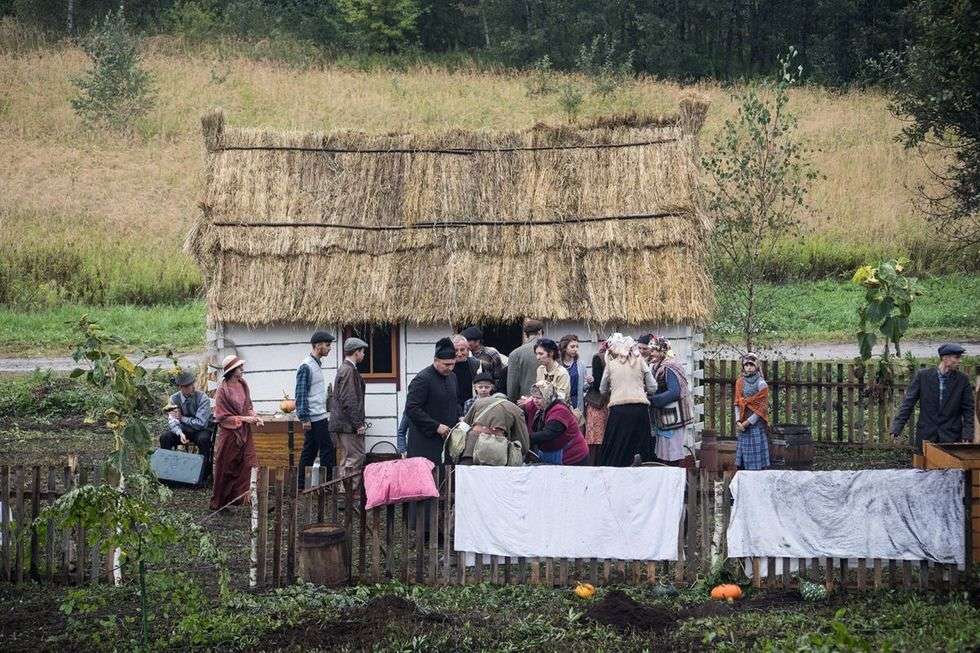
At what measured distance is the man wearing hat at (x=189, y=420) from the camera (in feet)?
49.8

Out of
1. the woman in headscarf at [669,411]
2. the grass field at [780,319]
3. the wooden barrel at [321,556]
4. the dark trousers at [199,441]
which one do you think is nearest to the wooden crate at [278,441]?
the dark trousers at [199,441]

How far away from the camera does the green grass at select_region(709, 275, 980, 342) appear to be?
27.8 meters

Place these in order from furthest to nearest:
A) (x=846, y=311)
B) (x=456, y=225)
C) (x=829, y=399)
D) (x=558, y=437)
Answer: (x=846, y=311) < (x=829, y=399) < (x=456, y=225) < (x=558, y=437)

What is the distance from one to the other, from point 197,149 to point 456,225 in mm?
31465

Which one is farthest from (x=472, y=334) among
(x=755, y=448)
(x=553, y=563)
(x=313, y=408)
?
(x=553, y=563)

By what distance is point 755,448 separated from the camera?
13.7m

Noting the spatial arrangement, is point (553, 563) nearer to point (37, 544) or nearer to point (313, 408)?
point (37, 544)

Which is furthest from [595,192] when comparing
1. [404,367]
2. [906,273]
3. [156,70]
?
[156,70]

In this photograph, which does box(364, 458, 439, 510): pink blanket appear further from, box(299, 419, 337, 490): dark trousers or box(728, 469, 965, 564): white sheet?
box(299, 419, 337, 490): dark trousers

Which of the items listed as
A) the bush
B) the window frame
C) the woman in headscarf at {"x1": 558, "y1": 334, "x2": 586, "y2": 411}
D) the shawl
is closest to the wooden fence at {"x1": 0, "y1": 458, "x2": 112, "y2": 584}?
the shawl

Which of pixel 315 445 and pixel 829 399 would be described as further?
pixel 829 399

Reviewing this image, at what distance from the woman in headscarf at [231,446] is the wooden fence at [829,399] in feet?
23.2

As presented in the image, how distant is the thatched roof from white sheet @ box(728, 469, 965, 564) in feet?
17.9

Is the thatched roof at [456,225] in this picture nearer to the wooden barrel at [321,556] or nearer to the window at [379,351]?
the window at [379,351]
